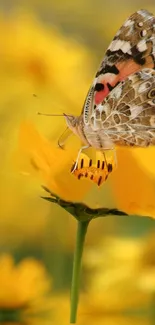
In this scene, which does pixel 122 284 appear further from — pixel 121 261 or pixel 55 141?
pixel 55 141

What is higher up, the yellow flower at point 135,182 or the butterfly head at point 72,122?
the butterfly head at point 72,122

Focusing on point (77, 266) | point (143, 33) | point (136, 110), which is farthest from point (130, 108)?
point (77, 266)

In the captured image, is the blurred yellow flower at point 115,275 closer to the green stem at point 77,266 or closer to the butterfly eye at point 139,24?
the green stem at point 77,266

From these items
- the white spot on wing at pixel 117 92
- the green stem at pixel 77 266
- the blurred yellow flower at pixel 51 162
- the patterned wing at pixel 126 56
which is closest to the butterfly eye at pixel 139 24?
the patterned wing at pixel 126 56

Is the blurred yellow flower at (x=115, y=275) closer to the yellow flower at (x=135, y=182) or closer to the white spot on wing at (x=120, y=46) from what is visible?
the yellow flower at (x=135, y=182)

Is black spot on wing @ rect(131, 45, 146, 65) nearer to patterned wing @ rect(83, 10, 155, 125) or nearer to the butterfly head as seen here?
patterned wing @ rect(83, 10, 155, 125)

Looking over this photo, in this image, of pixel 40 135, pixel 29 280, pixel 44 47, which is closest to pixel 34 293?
pixel 29 280

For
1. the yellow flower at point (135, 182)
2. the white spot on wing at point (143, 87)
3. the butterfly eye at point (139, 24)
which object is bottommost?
the yellow flower at point (135, 182)
